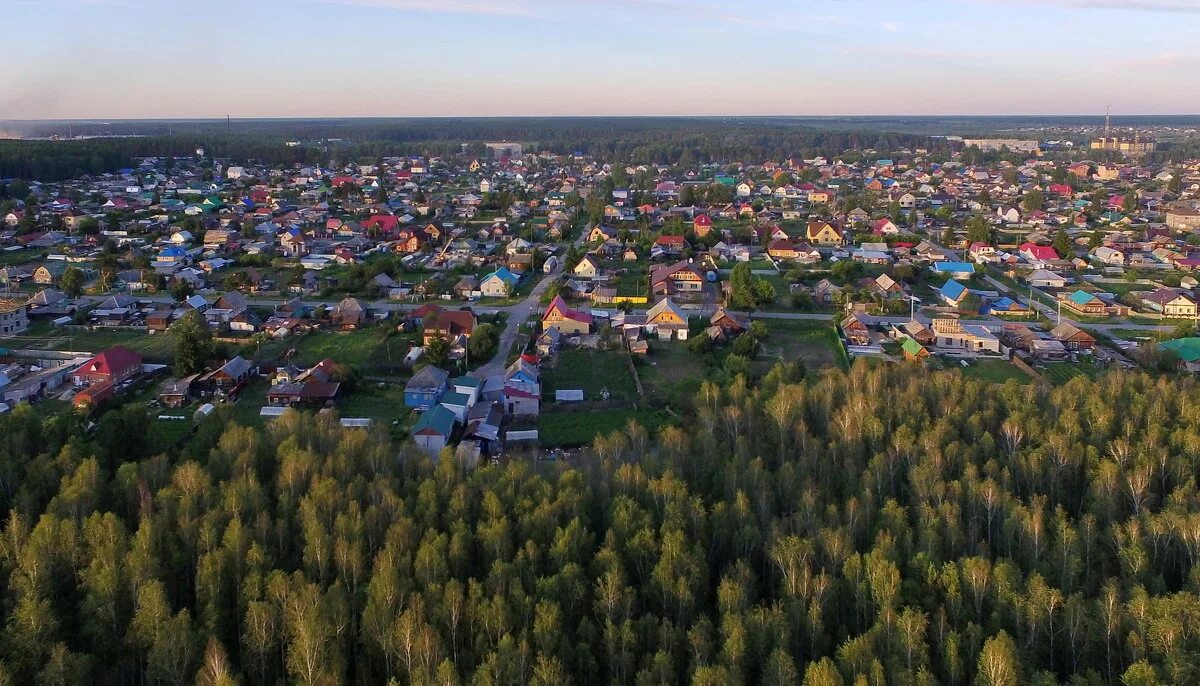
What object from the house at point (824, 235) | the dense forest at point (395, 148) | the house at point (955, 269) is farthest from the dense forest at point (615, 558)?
the dense forest at point (395, 148)

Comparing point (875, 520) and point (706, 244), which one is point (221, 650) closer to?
point (875, 520)

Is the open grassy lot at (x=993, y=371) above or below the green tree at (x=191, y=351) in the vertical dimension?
below

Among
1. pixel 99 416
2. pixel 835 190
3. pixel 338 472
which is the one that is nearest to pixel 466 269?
pixel 99 416

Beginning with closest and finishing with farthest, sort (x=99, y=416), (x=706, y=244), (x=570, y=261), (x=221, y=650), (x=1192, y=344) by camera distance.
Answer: (x=221, y=650) < (x=99, y=416) < (x=1192, y=344) < (x=570, y=261) < (x=706, y=244)

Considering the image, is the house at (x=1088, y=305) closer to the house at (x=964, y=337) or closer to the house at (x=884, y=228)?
the house at (x=964, y=337)

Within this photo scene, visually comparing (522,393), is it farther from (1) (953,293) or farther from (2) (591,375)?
(1) (953,293)

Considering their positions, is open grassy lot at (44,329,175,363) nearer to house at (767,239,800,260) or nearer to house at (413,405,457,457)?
house at (413,405,457,457)
